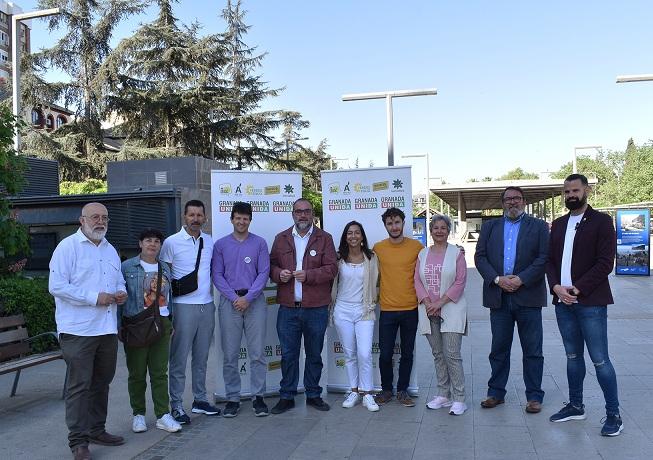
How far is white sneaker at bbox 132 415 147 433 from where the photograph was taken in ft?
15.4

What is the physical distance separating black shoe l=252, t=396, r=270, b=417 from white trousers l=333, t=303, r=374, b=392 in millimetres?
840

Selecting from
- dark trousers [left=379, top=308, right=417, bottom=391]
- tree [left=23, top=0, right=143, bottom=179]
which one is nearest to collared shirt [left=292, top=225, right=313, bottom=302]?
dark trousers [left=379, top=308, right=417, bottom=391]

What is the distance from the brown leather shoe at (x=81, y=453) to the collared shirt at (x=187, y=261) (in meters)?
1.34

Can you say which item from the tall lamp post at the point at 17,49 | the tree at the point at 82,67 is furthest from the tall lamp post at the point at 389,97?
the tree at the point at 82,67

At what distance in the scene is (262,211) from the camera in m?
5.87

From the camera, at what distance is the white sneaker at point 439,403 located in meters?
5.18

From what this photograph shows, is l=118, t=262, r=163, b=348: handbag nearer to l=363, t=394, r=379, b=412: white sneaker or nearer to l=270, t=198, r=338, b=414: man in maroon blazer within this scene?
l=270, t=198, r=338, b=414: man in maroon blazer

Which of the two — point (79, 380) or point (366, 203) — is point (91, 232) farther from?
point (366, 203)

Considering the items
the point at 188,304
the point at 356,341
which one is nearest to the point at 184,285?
the point at 188,304

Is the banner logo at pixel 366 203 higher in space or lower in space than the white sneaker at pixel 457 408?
higher

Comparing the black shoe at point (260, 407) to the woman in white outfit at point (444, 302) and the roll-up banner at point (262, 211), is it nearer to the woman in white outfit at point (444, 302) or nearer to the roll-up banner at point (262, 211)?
the roll-up banner at point (262, 211)

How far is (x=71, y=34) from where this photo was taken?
25.2 m

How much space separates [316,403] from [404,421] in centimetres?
88

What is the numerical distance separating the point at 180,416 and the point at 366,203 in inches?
106
